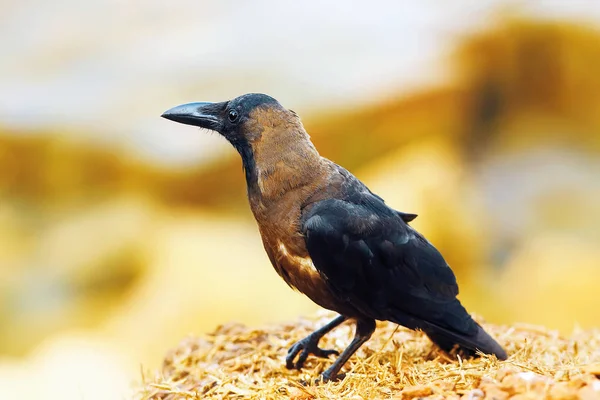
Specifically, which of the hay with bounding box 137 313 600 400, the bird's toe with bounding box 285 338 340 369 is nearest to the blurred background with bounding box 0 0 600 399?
the hay with bounding box 137 313 600 400

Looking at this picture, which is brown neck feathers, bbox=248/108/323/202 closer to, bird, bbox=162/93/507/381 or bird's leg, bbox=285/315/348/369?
bird, bbox=162/93/507/381

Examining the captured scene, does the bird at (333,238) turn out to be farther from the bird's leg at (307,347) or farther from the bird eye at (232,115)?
the bird's leg at (307,347)

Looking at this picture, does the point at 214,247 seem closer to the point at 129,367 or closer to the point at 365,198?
the point at 129,367

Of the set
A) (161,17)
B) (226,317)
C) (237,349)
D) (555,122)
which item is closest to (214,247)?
(226,317)

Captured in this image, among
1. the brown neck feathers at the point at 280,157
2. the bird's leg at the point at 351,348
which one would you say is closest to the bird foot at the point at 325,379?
the bird's leg at the point at 351,348

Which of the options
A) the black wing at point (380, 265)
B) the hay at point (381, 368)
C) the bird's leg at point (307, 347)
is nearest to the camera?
the hay at point (381, 368)

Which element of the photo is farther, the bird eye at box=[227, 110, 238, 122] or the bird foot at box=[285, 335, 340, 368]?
the bird foot at box=[285, 335, 340, 368]

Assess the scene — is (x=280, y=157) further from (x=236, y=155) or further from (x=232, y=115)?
(x=236, y=155)
